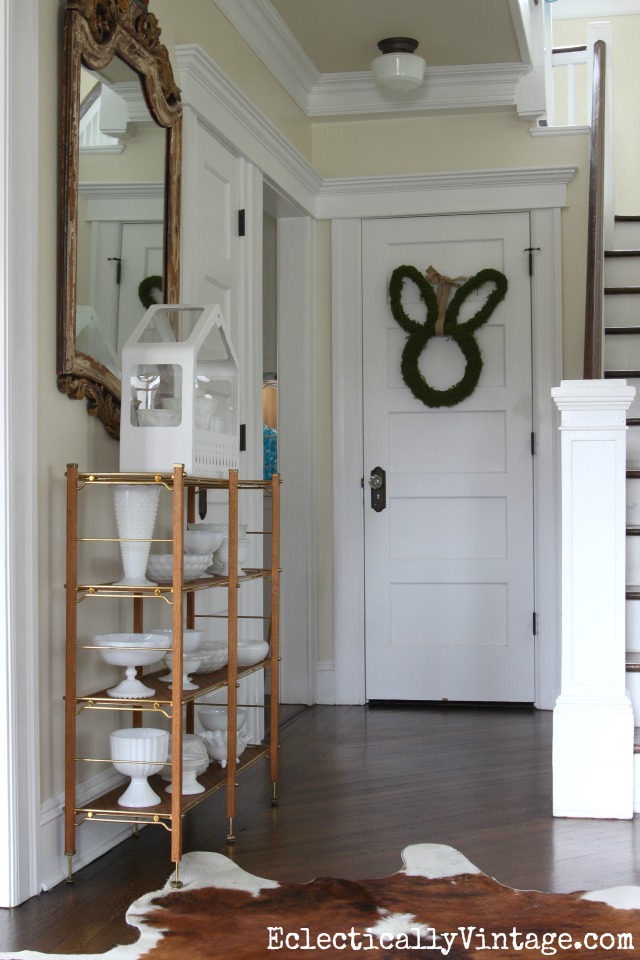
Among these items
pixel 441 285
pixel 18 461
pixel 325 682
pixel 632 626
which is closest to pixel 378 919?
pixel 18 461

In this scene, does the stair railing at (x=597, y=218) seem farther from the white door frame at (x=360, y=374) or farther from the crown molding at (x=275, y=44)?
the crown molding at (x=275, y=44)

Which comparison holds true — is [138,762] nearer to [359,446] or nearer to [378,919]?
[378,919]

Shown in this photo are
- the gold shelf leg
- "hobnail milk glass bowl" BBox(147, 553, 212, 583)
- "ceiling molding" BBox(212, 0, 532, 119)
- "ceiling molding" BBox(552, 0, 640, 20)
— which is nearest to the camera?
the gold shelf leg

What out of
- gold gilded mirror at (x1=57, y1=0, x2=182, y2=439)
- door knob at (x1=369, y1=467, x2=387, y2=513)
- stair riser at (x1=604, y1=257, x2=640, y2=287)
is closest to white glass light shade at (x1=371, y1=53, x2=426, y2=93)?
stair riser at (x1=604, y1=257, x2=640, y2=287)

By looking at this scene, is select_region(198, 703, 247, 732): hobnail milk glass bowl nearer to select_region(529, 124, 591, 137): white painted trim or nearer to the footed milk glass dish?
the footed milk glass dish

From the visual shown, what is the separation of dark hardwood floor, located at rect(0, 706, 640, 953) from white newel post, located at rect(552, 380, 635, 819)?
22 cm

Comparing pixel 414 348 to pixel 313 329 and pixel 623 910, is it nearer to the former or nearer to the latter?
pixel 313 329

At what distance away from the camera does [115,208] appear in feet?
9.25

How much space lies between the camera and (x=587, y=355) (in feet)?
13.1

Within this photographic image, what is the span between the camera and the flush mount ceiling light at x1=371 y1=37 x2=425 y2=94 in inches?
178

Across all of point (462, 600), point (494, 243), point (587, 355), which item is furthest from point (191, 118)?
point (462, 600)

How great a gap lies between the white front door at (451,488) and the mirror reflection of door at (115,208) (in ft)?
6.76

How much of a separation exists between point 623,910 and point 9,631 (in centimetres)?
150

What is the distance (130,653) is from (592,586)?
4.69 feet
